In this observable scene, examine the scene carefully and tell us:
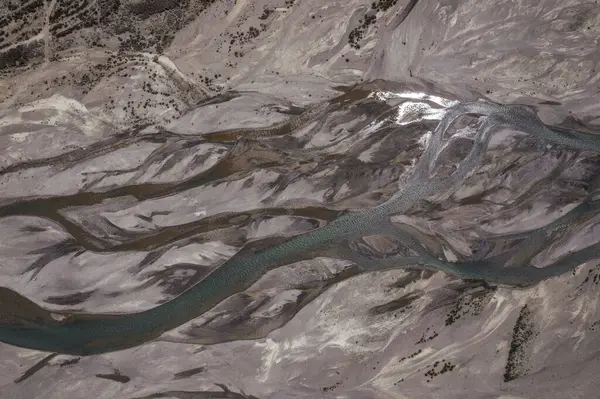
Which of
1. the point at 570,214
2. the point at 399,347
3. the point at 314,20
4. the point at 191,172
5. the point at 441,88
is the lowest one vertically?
the point at 399,347

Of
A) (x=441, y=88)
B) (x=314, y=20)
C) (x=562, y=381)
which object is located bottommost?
(x=562, y=381)

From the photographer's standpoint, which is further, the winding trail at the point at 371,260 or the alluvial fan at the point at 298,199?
the winding trail at the point at 371,260

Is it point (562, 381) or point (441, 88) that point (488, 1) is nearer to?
point (441, 88)

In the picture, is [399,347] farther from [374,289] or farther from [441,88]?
[441,88]

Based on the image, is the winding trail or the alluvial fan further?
the winding trail

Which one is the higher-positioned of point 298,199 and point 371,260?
point 298,199

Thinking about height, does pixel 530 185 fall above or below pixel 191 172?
below

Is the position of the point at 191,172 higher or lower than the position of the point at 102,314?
higher

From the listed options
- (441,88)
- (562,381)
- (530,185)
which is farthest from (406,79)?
(562,381)

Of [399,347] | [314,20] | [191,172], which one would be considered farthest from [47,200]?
[399,347]
